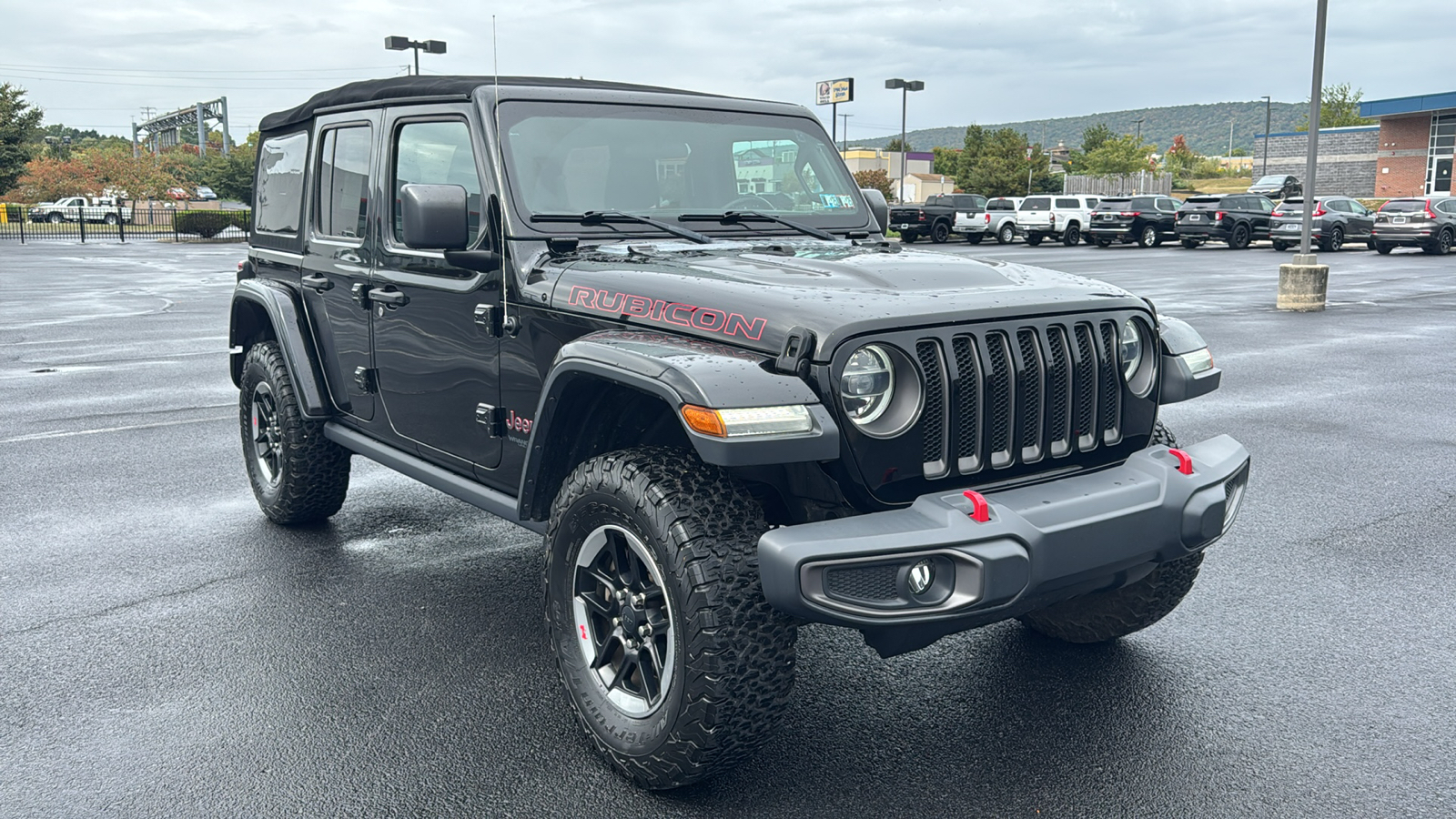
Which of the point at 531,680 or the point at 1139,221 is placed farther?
the point at 1139,221

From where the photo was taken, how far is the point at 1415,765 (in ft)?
10.9

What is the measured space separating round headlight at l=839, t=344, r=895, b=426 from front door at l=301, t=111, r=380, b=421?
2486 mm

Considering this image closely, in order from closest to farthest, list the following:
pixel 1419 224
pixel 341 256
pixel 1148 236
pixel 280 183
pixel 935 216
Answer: pixel 341 256, pixel 280 183, pixel 1419 224, pixel 1148 236, pixel 935 216

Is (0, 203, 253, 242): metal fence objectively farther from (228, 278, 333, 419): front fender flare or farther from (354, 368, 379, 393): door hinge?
(354, 368, 379, 393): door hinge

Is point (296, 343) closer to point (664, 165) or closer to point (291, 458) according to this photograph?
point (291, 458)

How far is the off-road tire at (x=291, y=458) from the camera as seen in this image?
17.7 feet

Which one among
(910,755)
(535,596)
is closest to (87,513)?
(535,596)

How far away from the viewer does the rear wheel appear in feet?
114

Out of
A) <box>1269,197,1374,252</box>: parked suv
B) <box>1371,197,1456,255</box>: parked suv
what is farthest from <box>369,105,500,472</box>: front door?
<box>1371,197,1456,255</box>: parked suv

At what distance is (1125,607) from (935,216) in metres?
38.5

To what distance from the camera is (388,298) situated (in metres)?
4.48

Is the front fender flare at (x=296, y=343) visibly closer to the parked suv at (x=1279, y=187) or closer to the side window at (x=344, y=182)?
the side window at (x=344, y=182)

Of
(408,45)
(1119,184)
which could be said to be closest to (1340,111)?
(1119,184)

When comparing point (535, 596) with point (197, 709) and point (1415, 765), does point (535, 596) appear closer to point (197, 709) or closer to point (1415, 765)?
point (197, 709)
